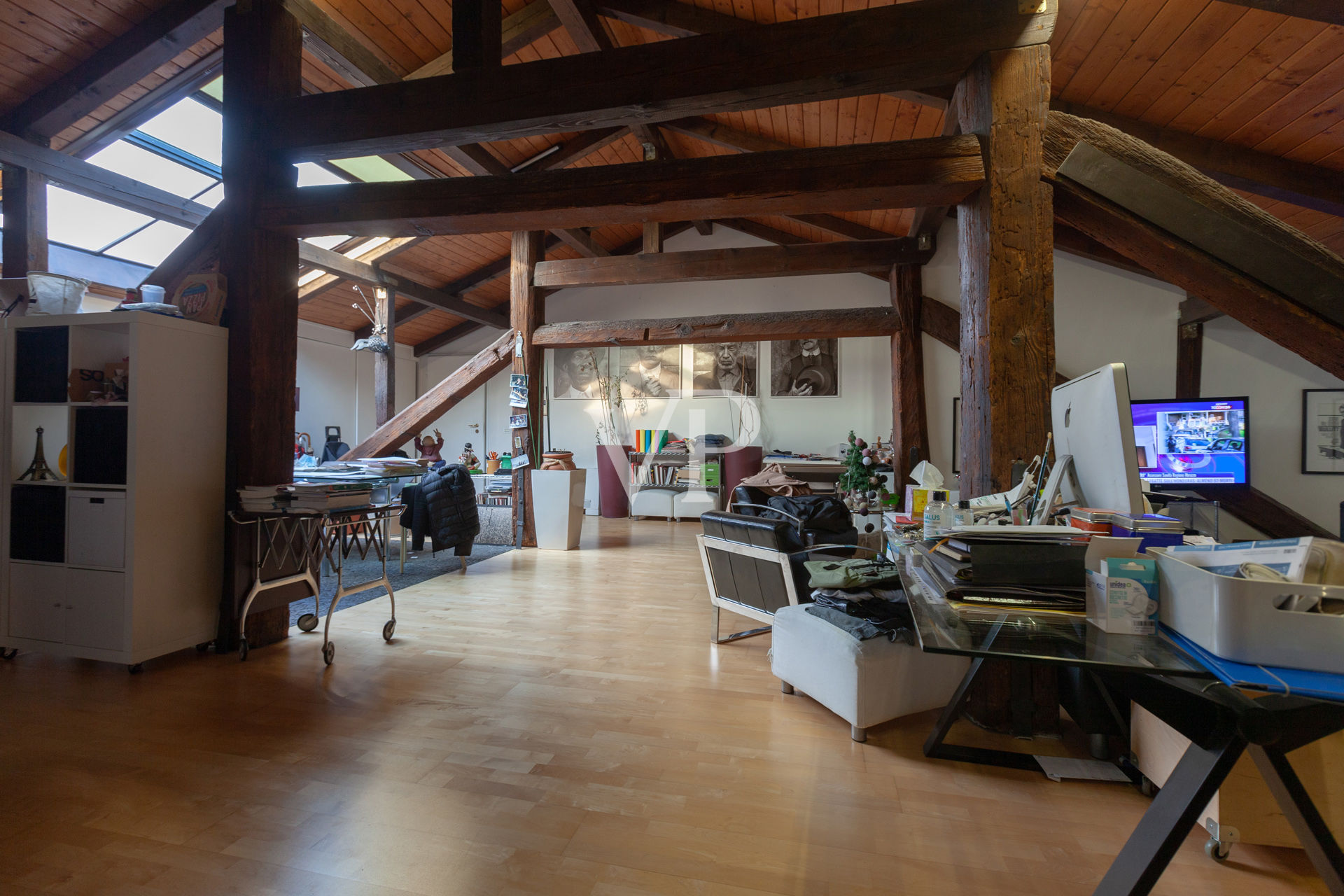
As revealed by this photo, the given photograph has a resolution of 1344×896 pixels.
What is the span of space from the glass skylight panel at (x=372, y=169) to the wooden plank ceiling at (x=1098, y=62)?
1.55ft

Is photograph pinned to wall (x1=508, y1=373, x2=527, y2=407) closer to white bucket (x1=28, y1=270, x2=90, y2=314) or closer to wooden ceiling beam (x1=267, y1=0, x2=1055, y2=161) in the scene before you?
wooden ceiling beam (x1=267, y1=0, x2=1055, y2=161)

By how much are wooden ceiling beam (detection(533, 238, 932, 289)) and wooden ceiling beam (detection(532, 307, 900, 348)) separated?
499 mm

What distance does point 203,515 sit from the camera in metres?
3.27

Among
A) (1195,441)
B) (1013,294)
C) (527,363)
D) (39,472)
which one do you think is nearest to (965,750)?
(1013,294)

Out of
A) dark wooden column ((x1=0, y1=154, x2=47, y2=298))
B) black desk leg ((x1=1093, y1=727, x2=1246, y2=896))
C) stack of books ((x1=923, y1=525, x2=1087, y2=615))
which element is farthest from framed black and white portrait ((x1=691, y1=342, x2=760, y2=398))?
black desk leg ((x1=1093, y1=727, x2=1246, y2=896))

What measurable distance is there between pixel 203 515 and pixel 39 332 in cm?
127

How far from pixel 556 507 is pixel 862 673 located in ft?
15.6

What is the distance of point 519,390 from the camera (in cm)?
671

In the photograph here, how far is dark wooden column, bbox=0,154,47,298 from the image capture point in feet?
14.0

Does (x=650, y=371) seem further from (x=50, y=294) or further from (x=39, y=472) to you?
(x=39, y=472)

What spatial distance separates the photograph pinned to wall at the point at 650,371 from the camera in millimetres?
9781

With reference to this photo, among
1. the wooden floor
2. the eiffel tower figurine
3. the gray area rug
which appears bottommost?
the wooden floor

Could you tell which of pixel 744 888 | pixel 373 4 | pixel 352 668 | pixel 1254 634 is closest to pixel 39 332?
pixel 352 668

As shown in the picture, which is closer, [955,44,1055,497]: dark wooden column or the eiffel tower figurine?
[955,44,1055,497]: dark wooden column
